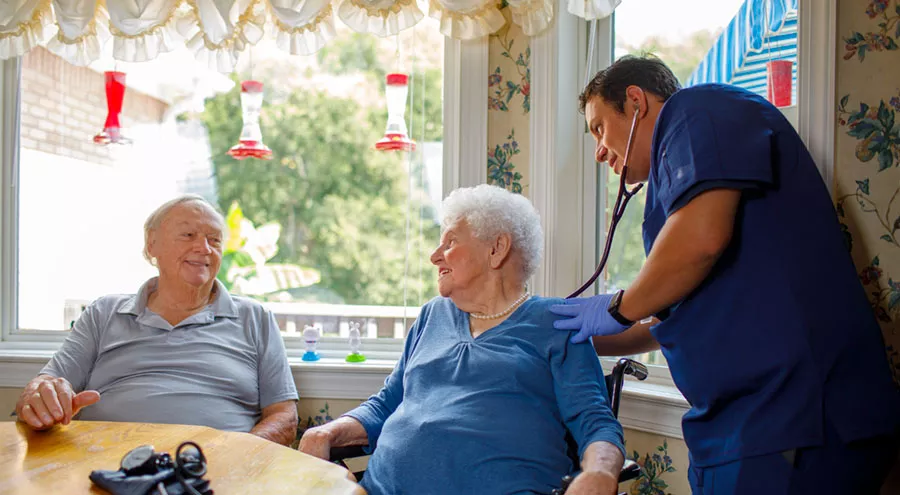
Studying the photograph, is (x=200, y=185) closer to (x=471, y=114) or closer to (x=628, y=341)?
(x=471, y=114)

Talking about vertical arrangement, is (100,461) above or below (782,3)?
below

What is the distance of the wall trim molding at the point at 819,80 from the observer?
1.65 m

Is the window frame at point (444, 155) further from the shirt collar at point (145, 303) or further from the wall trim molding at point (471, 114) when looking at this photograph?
the shirt collar at point (145, 303)

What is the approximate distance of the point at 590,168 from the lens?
230cm

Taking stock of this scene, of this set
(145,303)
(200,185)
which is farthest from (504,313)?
(200,185)

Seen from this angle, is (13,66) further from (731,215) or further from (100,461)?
(731,215)

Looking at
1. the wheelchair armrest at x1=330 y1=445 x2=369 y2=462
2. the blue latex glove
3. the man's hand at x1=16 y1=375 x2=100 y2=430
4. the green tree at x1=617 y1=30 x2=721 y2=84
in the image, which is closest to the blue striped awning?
the green tree at x1=617 y1=30 x2=721 y2=84

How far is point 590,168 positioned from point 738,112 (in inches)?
39.8

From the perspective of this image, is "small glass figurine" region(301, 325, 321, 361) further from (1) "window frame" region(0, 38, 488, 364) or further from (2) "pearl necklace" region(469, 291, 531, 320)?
(2) "pearl necklace" region(469, 291, 531, 320)

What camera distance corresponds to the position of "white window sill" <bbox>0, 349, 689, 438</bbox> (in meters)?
2.00

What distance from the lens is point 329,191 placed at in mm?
2832

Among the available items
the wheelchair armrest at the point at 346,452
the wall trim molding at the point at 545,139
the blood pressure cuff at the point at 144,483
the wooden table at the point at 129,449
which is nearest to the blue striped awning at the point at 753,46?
the wall trim molding at the point at 545,139

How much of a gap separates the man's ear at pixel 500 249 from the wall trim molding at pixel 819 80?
726mm

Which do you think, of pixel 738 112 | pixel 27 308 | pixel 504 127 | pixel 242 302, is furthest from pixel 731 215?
pixel 27 308
